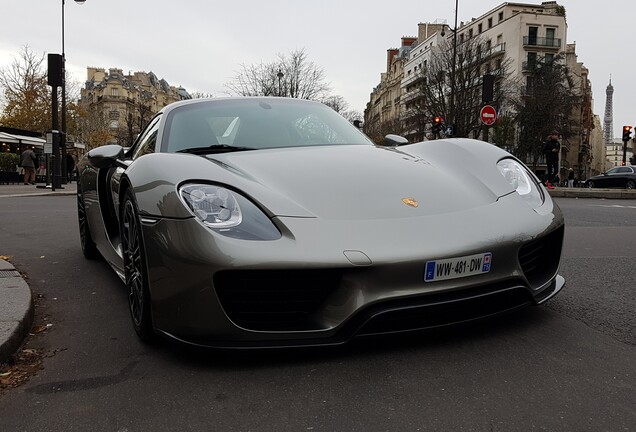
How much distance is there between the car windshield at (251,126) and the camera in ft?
10.1

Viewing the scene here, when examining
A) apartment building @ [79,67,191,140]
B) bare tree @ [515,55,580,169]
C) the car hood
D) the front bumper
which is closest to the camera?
the front bumper

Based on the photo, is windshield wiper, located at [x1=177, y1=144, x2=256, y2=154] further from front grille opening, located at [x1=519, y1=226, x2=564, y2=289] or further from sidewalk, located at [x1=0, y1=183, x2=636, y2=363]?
front grille opening, located at [x1=519, y1=226, x2=564, y2=289]

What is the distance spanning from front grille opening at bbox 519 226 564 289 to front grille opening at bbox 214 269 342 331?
0.87 metres

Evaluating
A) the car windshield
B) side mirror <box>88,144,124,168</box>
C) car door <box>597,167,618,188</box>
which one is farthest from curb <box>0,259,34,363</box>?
car door <box>597,167,618,188</box>

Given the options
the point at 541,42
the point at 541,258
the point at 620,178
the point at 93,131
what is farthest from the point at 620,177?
the point at 93,131

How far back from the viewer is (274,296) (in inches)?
78.4

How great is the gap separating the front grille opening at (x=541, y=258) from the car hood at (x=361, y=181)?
10.8 inches

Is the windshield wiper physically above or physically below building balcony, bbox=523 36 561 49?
below

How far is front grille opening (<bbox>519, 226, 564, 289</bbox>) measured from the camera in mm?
2270

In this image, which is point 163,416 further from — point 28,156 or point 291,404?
Result: point 28,156

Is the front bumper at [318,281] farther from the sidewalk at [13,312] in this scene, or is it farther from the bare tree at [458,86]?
the bare tree at [458,86]

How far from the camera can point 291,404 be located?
1.78 metres

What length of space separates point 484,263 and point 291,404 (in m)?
0.89

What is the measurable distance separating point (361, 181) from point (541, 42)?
67772 mm
